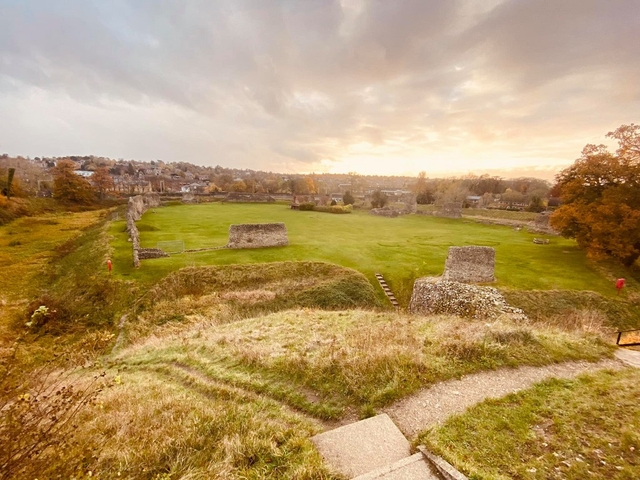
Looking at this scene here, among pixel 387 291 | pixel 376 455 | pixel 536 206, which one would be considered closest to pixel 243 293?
pixel 387 291

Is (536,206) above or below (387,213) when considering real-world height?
above

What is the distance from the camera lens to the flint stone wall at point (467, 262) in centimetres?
2109

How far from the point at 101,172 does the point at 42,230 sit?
36.6m

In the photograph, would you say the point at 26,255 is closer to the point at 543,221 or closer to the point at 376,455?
the point at 376,455

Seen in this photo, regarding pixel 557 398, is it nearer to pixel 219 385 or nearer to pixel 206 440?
pixel 206 440

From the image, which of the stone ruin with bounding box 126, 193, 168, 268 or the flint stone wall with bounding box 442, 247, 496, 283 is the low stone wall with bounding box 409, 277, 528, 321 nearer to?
the flint stone wall with bounding box 442, 247, 496, 283

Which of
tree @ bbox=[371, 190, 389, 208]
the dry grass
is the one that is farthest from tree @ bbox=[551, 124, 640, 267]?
tree @ bbox=[371, 190, 389, 208]

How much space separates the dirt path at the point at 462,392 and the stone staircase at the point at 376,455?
53 centimetres

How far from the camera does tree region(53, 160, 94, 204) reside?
5789 cm

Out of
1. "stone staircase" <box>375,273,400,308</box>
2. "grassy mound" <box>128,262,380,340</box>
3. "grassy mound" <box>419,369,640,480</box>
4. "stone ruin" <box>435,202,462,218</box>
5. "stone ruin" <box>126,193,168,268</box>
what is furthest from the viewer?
"stone ruin" <box>435,202,462,218</box>

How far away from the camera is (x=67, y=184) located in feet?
192

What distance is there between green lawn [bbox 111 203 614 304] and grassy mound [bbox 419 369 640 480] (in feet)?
47.1

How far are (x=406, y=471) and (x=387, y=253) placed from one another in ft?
81.6

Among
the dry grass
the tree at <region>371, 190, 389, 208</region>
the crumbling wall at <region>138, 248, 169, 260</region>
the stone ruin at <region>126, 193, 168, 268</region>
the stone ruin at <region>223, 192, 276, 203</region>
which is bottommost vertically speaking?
the dry grass
